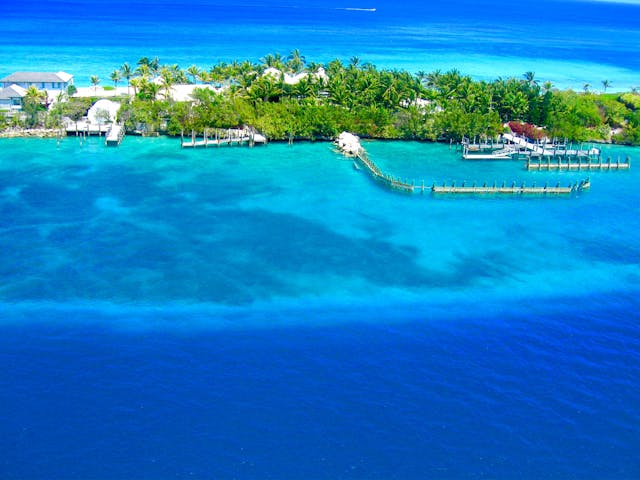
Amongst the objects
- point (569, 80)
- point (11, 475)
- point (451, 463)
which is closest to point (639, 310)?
point (451, 463)

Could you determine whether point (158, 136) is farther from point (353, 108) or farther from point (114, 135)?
point (353, 108)

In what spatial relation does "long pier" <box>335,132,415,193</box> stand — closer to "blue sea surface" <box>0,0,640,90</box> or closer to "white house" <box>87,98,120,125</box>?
"white house" <box>87,98,120,125</box>

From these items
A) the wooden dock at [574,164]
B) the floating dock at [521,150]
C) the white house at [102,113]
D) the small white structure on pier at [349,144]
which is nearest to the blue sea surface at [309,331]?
the wooden dock at [574,164]

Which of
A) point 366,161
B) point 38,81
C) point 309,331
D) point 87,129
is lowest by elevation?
point 309,331

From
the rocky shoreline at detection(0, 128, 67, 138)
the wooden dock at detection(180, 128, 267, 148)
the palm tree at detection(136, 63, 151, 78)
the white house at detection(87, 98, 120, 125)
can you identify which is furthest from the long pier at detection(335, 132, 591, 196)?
the palm tree at detection(136, 63, 151, 78)

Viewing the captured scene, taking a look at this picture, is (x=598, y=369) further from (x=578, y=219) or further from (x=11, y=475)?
(x=11, y=475)

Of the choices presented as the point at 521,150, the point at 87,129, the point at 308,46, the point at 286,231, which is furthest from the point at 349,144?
the point at 308,46
